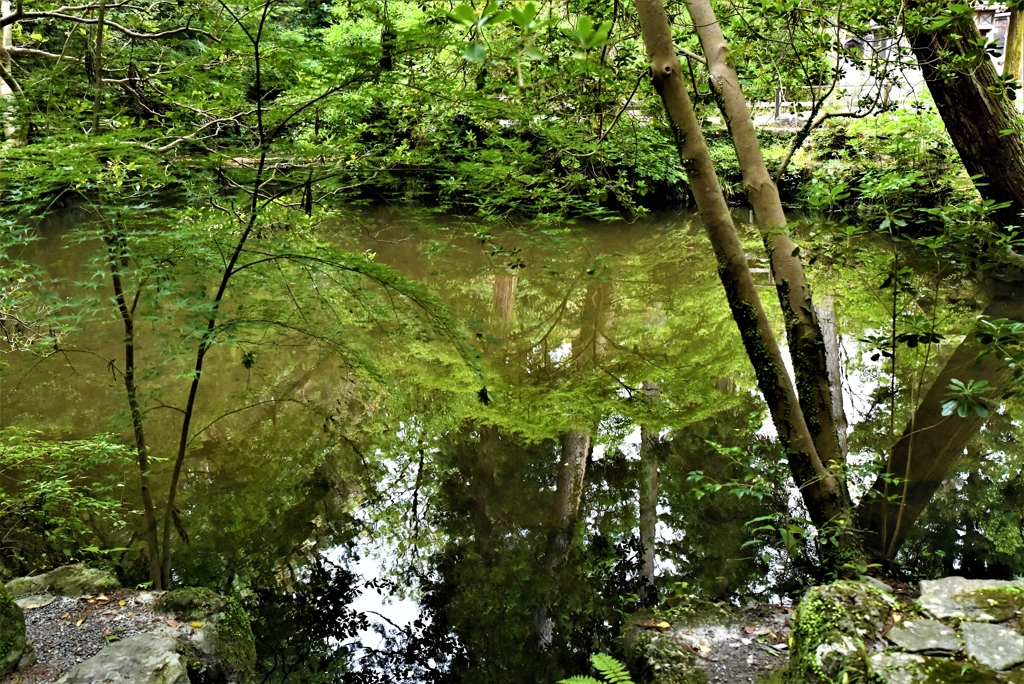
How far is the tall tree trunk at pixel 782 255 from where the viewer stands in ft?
Answer: 10.8

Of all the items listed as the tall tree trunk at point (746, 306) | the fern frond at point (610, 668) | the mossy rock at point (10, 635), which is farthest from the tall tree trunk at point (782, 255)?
the mossy rock at point (10, 635)

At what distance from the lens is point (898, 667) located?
2336mm

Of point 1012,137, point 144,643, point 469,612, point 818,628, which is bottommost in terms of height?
point 469,612

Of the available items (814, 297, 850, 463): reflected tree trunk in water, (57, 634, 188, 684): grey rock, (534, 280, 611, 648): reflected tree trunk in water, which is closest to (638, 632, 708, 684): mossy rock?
(534, 280, 611, 648): reflected tree trunk in water

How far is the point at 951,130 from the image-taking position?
524 cm

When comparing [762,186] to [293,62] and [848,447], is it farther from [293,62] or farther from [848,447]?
[848,447]

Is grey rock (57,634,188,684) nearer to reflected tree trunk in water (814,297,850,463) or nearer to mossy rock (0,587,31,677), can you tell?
mossy rock (0,587,31,677)

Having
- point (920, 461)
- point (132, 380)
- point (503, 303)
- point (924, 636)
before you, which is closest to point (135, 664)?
point (132, 380)

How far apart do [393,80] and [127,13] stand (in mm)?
3782

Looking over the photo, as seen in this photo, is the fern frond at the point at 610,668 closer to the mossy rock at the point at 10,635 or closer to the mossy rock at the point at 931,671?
the mossy rock at the point at 931,671

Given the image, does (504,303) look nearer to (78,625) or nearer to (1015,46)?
(78,625)

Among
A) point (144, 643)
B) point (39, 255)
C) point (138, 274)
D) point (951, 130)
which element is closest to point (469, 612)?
point (144, 643)

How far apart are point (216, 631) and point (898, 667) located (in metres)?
2.94

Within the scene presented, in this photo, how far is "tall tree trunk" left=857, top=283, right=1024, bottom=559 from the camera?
390cm
